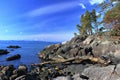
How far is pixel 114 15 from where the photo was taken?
37906mm

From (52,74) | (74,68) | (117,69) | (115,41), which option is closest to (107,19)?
(115,41)

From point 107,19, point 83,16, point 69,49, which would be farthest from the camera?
point 83,16

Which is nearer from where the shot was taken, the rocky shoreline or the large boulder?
the large boulder

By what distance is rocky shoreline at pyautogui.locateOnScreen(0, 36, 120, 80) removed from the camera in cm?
2238

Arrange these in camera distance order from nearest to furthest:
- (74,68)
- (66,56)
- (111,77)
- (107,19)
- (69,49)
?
(111,77), (74,68), (107,19), (66,56), (69,49)

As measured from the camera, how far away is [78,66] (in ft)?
122

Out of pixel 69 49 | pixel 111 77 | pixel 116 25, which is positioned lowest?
pixel 111 77

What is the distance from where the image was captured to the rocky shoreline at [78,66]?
2238cm

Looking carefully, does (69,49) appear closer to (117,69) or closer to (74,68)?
(74,68)

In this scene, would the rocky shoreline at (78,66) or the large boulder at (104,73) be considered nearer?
the large boulder at (104,73)

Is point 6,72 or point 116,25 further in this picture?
point 116,25

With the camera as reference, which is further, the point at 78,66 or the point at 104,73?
the point at 78,66

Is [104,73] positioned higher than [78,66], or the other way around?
[78,66]

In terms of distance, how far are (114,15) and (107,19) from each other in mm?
3147
